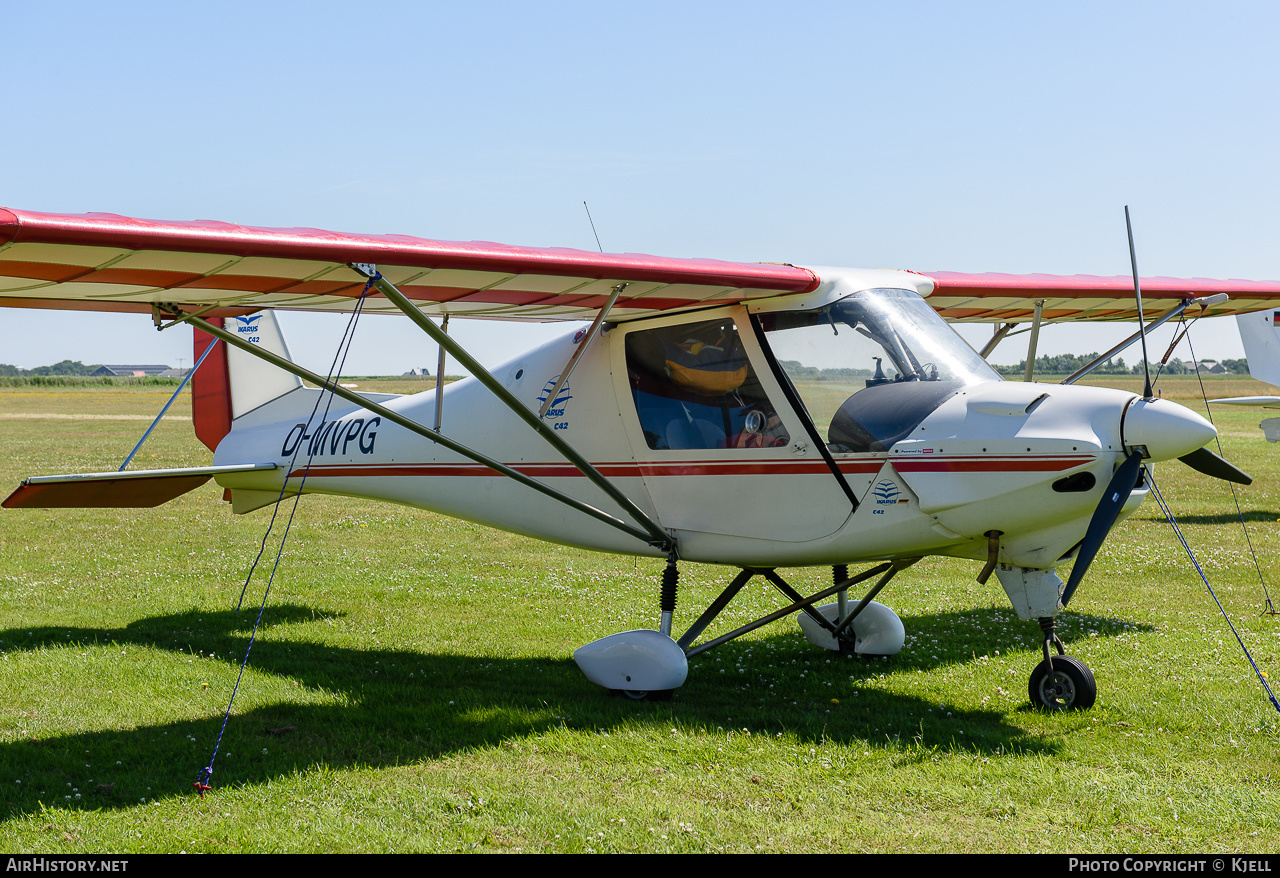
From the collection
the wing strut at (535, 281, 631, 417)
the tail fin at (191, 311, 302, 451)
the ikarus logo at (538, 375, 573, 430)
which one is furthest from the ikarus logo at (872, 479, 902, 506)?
the tail fin at (191, 311, 302, 451)

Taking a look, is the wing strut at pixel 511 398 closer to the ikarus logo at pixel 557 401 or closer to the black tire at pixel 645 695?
the ikarus logo at pixel 557 401

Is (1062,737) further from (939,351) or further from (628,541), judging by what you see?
(628,541)

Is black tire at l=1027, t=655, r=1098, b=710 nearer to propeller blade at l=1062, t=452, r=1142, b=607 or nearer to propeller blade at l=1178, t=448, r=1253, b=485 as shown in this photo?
propeller blade at l=1062, t=452, r=1142, b=607

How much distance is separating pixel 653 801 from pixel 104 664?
4593 mm

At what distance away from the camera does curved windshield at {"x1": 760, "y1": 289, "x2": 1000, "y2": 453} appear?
5738mm

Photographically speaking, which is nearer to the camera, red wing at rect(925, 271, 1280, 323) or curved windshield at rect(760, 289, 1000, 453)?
curved windshield at rect(760, 289, 1000, 453)

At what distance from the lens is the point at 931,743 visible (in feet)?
17.7

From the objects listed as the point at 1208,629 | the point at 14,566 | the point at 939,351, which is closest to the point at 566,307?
the point at 939,351

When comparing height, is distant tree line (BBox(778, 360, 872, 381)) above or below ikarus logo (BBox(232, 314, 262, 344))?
below

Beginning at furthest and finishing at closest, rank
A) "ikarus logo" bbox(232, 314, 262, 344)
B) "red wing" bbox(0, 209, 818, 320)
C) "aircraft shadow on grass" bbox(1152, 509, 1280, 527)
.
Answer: "aircraft shadow on grass" bbox(1152, 509, 1280, 527) → "ikarus logo" bbox(232, 314, 262, 344) → "red wing" bbox(0, 209, 818, 320)

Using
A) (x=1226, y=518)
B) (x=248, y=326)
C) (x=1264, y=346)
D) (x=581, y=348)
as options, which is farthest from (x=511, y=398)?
(x=1264, y=346)

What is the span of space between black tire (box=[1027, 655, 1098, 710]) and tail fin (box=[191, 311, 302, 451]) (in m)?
7.05

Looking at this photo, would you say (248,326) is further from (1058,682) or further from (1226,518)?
(1226,518)

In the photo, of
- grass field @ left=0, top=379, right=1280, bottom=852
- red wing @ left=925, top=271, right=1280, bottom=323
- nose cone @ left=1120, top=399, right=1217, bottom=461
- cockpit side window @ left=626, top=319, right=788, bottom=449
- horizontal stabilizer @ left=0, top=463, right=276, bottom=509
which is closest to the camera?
grass field @ left=0, top=379, right=1280, bottom=852
